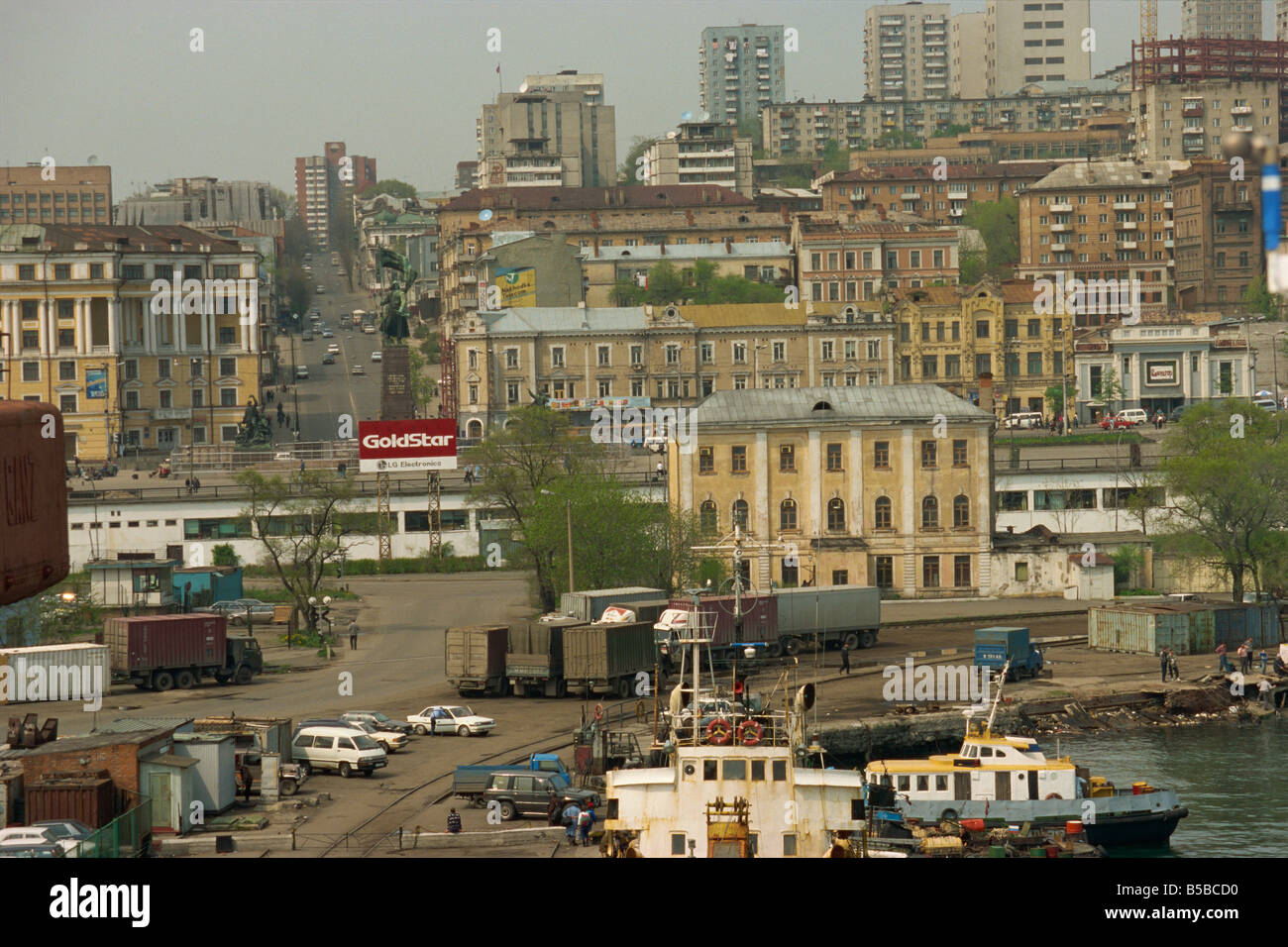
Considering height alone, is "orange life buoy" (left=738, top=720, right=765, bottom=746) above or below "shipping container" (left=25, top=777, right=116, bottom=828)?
above

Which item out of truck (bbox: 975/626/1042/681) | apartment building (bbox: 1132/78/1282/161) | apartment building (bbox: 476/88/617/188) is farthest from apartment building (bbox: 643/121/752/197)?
truck (bbox: 975/626/1042/681)

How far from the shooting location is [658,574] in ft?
174

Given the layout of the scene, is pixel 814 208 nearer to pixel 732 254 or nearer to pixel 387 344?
pixel 732 254

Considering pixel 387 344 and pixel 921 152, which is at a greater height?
pixel 921 152

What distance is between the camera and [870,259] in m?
117

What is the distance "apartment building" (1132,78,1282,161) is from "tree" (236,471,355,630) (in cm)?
10659

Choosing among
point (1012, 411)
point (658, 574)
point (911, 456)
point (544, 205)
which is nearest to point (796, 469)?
point (911, 456)

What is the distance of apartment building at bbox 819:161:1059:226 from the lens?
14562 cm

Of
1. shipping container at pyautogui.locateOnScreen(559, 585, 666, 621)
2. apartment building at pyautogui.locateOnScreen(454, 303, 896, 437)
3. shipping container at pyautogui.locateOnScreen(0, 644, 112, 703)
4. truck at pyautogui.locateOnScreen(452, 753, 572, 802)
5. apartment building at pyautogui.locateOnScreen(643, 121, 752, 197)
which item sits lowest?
truck at pyautogui.locateOnScreen(452, 753, 572, 802)

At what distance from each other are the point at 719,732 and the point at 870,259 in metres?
95.3

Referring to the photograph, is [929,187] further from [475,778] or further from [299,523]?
[475,778]

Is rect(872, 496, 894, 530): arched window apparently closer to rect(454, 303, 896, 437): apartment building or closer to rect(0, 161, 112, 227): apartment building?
rect(454, 303, 896, 437): apartment building

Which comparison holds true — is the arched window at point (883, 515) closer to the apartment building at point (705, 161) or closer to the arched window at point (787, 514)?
the arched window at point (787, 514)

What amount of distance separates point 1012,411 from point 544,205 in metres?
46.6
